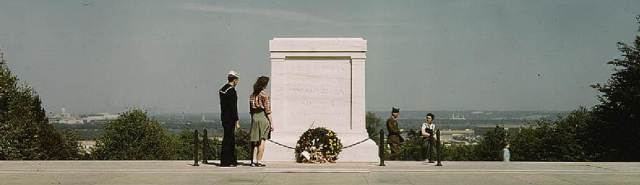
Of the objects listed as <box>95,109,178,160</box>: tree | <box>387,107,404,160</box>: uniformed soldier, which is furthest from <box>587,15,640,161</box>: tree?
<box>95,109,178,160</box>: tree

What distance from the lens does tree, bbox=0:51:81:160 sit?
1956 inches

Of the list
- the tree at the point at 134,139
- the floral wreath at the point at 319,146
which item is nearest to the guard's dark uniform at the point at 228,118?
the floral wreath at the point at 319,146

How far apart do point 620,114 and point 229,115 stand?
32347mm

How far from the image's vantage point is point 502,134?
8344 centimetres

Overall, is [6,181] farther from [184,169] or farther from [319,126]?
[319,126]

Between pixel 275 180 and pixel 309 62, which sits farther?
pixel 309 62

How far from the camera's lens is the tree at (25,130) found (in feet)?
163

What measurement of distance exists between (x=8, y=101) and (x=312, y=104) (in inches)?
1644

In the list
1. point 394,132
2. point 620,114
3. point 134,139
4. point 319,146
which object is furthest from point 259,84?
point 134,139

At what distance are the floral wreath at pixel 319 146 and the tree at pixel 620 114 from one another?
27311mm

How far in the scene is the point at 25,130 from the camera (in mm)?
53750

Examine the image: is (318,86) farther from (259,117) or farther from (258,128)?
(258,128)

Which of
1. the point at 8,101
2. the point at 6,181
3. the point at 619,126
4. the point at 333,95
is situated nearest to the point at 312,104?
the point at 333,95

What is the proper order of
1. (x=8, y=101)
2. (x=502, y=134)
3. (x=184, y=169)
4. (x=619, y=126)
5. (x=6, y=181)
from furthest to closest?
(x=502, y=134) < (x=8, y=101) < (x=619, y=126) < (x=184, y=169) < (x=6, y=181)
